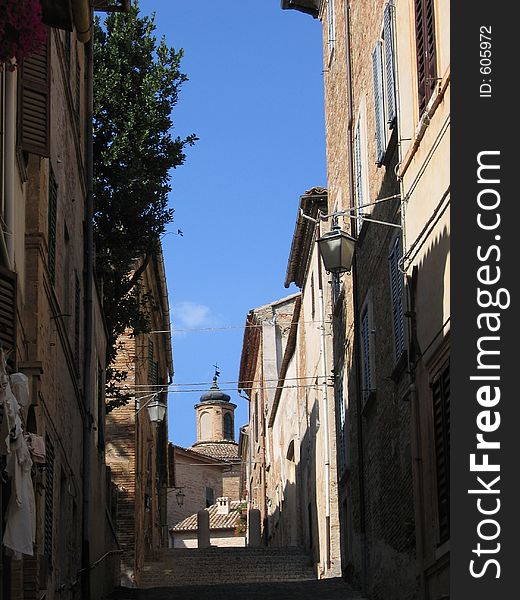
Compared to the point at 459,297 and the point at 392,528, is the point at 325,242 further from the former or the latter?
the point at 459,297

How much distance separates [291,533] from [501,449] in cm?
2966

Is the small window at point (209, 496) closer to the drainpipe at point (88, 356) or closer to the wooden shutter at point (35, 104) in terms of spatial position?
the drainpipe at point (88, 356)

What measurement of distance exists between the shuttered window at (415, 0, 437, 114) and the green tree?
11074 millimetres

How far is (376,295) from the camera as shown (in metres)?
18.8

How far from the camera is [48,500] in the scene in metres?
15.2

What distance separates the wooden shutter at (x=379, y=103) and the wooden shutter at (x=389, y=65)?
0.45 metres

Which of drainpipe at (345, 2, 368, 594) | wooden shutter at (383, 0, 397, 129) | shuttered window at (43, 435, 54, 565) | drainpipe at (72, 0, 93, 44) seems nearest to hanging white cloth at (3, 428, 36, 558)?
shuttered window at (43, 435, 54, 565)

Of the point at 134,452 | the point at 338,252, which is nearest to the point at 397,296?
the point at 338,252

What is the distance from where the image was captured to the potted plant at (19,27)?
28.7ft

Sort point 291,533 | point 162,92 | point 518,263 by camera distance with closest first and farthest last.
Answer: point 518,263
point 162,92
point 291,533

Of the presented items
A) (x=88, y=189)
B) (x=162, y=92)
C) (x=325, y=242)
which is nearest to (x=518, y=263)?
(x=325, y=242)

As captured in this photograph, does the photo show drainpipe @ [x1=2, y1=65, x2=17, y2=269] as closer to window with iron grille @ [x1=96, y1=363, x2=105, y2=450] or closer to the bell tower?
window with iron grille @ [x1=96, y1=363, x2=105, y2=450]

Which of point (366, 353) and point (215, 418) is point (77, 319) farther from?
point (215, 418)

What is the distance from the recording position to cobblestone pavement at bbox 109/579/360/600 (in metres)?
21.6
